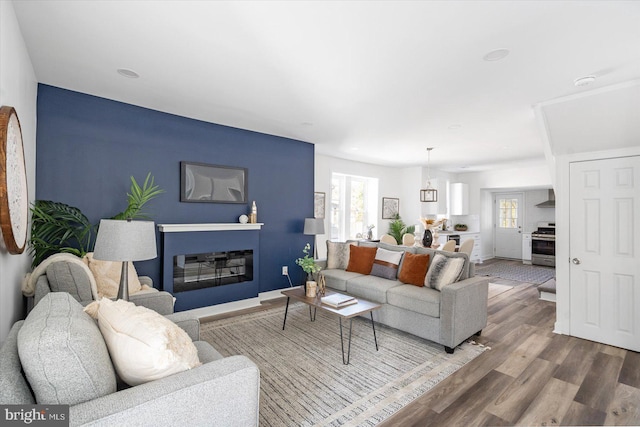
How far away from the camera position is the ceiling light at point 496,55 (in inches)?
92.0

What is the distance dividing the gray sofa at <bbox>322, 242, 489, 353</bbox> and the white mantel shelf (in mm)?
1645

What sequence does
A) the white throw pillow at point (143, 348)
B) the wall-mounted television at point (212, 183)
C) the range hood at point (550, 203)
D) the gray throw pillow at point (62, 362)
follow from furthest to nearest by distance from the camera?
the range hood at point (550, 203) → the wall-mounted television at point (212, 183) → the white throw pillow at point (143, 348) → the gray throw pillow at point (62, 362)

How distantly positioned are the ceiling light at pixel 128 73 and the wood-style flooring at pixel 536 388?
3476mm

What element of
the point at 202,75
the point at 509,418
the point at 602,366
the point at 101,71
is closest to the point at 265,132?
the point at 202,75

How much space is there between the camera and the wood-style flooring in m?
2.03

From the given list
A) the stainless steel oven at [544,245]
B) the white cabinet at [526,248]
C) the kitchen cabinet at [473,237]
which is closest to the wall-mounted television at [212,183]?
the kitchen cabinet at [473,237]

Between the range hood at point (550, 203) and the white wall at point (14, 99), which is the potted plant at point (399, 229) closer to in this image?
the range hood at point (550, 203)

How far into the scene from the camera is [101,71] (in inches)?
111

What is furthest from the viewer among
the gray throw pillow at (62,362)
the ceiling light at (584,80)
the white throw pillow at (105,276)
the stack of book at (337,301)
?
the stack of book at (337,301)

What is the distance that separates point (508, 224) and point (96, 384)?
396 inches

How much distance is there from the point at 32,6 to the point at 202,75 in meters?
1.16

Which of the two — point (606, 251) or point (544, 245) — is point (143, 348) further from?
point (544, 245)

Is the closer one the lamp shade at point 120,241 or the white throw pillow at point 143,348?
the white throw pillow at point 143,348

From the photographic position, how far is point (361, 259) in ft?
14.0
